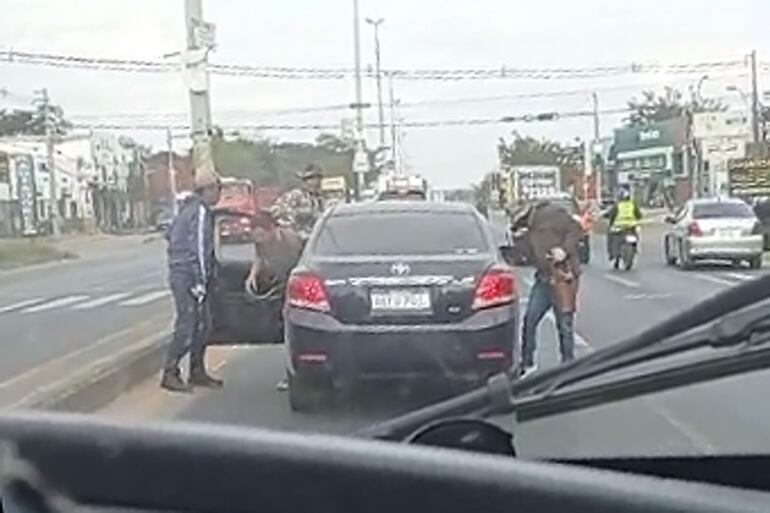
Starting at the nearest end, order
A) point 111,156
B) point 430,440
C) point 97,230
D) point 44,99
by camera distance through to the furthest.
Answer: point 430,440, point 44,99, point 97,230, point 111,156

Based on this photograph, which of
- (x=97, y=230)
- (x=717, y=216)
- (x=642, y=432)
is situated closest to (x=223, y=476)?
(x=642, y=432)

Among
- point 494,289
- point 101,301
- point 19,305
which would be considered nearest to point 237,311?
point 494,289

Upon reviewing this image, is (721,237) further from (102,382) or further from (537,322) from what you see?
(102,382)

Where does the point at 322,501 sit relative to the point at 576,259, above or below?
above

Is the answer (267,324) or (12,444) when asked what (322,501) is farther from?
(267,324)

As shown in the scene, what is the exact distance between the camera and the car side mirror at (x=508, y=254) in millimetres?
12498

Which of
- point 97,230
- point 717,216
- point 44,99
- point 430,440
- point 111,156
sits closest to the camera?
point 430,440

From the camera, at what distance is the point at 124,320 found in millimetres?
23750

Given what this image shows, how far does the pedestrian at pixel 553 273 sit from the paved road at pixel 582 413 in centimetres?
31

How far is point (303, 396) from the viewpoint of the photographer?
12062 millimetres

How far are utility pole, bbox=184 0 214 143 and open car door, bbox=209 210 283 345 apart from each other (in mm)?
7210

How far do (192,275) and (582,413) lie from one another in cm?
906

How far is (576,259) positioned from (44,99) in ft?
217

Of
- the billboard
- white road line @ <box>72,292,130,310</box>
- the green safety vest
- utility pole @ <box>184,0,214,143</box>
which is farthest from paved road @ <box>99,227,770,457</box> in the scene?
the billboard
